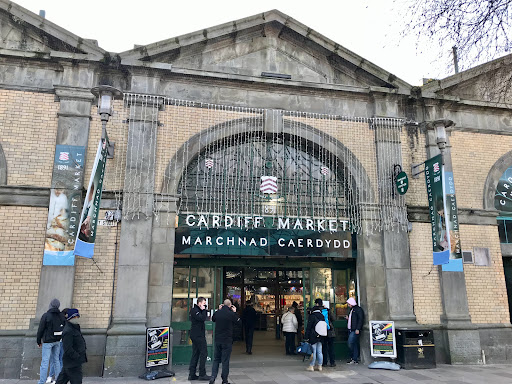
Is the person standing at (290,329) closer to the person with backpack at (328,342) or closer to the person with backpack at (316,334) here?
the person with backpack at (328,342)

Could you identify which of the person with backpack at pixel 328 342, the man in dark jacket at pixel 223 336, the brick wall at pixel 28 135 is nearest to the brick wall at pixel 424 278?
the person with backpack at pixel 328 342

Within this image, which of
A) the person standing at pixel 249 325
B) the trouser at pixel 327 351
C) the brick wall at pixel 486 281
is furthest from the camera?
the person standing at pixel 249 325

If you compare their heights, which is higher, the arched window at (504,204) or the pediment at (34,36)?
the pediment at (34,36)

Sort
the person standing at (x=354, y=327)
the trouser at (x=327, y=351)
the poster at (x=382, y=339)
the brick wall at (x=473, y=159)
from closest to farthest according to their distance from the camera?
the poster at (x=382, y=339) < the trouser at (x=327, y=351) < the person standing at (x=354, y=327) < the brick wall at (x=473, y=159)

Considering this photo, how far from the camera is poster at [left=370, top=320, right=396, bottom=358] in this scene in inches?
394

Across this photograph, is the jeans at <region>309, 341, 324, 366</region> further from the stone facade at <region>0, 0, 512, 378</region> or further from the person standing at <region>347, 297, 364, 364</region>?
the stone facade at <region>0, 0, 512, 378</region>

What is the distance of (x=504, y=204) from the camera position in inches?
493

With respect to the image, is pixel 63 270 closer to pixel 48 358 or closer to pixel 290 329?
pixel 48 358

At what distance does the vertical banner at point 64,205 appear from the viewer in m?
9.23

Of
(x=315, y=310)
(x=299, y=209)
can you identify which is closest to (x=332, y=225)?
(x=299, y=209)

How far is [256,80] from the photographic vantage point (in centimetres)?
1143

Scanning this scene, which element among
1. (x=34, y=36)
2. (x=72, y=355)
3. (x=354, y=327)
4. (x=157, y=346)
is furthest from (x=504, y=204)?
(x=34, y=36)

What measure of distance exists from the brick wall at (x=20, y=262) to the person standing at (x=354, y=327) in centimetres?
740

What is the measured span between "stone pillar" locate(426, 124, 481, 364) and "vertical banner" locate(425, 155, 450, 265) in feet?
3.96
